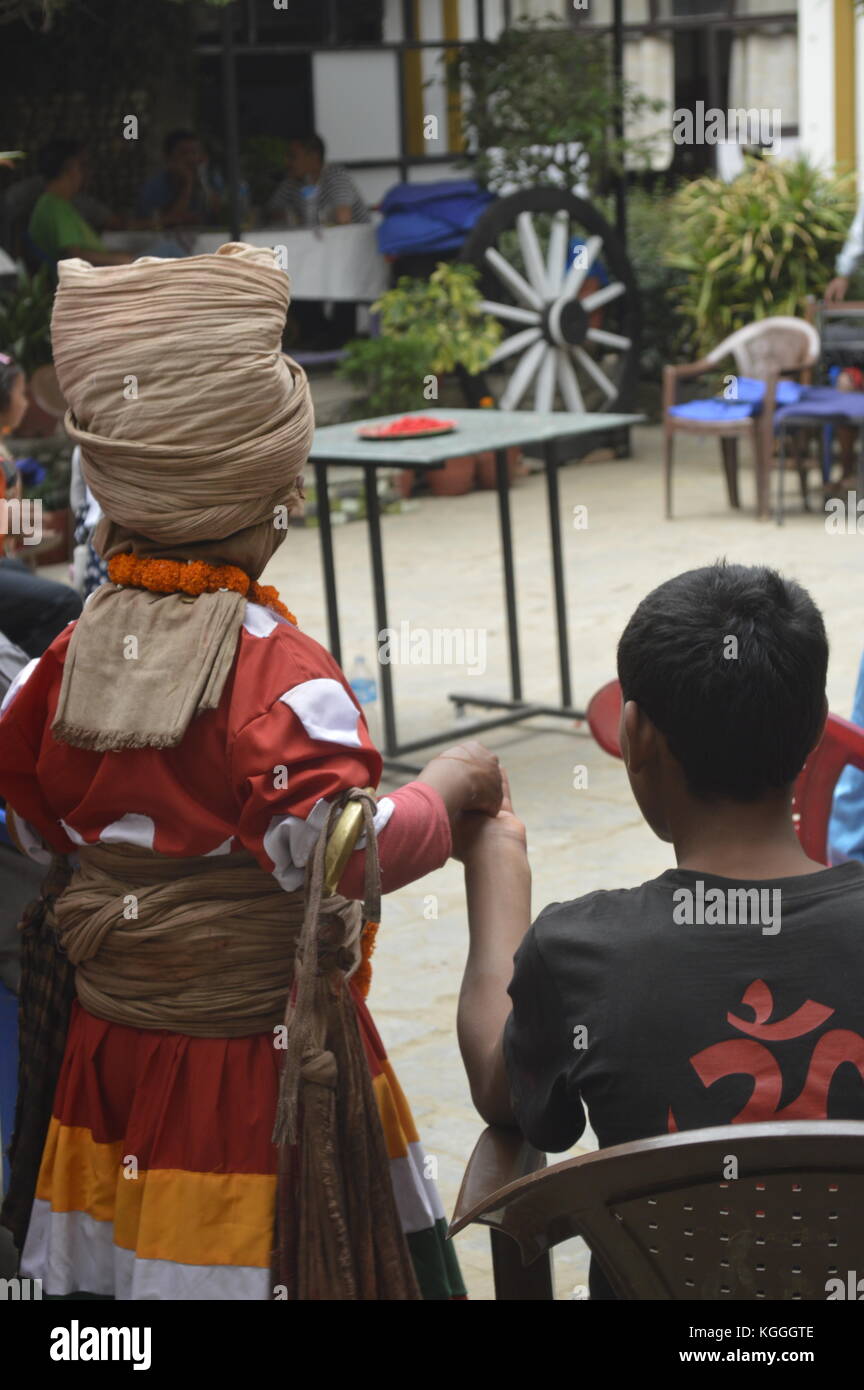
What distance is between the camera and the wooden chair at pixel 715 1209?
1.41 meters

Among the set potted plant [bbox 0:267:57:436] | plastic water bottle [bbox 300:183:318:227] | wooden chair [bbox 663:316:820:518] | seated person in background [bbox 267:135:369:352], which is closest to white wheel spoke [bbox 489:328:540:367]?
seated person in background [bbox 267:135:369:352]

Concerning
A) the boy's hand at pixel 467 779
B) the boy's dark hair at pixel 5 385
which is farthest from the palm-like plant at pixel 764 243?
the boy's hand at pixel 467 779

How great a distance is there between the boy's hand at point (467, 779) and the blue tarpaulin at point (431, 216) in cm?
950

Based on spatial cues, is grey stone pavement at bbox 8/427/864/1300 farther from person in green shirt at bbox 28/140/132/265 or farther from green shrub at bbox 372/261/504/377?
person in green shirt at bbox 28/140/132/265

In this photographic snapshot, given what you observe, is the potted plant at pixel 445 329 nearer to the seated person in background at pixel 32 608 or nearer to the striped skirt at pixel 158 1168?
the seated person in background at pixel 32 608

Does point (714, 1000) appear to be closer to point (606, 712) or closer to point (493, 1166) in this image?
point (493, 1166)

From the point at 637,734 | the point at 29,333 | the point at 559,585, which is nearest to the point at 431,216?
the point at 29,333

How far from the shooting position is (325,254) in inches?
440

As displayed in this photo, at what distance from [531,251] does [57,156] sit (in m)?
2.75

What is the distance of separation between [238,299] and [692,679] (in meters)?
0.68

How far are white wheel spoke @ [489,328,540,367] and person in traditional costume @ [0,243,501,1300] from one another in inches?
350

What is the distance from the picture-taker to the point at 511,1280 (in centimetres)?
171

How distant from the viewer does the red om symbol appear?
1524 millimetres
